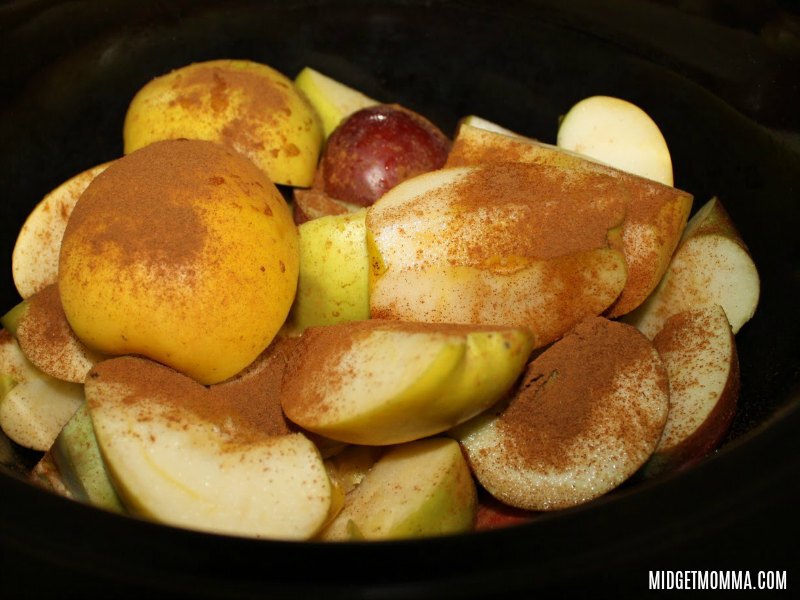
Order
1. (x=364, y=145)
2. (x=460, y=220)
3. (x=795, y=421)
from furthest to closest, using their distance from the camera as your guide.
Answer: (x=364, y=145) < (x=460, y=220) < (x=795, y=421)

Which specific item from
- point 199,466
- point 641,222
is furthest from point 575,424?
point 199,466

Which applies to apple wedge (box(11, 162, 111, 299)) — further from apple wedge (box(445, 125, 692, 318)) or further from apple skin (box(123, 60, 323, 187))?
apple wedge (box(445, 125, 692, 318))

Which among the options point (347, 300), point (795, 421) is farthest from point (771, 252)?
point (347, 300)

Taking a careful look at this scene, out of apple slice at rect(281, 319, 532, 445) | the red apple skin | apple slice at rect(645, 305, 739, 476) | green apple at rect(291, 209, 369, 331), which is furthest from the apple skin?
apple slice at rect(645, 305, 739, 476)

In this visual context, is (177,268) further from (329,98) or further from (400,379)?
(329,98)

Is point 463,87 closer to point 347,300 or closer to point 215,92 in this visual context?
point 215,92

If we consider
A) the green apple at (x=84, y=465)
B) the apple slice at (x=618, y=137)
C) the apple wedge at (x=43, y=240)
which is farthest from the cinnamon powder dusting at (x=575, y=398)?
the apple wedge at (x=43, y=240)
